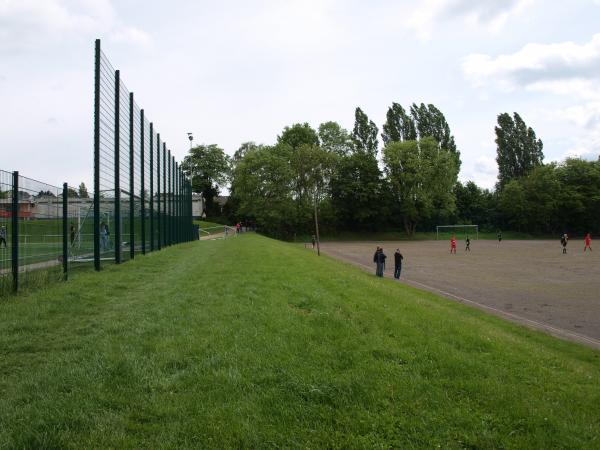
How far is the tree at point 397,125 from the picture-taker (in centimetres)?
8606

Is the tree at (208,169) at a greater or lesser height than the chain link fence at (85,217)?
greater

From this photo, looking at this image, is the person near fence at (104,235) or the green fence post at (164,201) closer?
the person near fence at (104,235)

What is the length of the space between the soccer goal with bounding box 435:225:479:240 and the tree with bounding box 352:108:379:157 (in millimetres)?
18070

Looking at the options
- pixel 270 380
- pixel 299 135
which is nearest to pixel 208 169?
pixel 299 135

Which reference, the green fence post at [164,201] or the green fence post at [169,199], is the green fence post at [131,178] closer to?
the green fence post at [164,201]

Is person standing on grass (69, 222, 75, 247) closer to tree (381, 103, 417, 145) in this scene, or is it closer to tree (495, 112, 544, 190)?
tree (381, 103, 417, 145)

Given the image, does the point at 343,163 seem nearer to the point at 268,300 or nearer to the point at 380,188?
the point at 380,188

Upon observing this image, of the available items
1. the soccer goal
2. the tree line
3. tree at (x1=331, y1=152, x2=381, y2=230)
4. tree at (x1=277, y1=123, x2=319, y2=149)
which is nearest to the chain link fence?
the tree line

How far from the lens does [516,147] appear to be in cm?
9256

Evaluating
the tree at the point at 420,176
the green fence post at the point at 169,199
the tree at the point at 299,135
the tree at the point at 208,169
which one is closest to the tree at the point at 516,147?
the tree at the point at 420,176

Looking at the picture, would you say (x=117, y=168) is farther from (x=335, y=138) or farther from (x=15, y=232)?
(x=335, y=138)

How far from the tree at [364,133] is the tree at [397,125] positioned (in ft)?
7.15

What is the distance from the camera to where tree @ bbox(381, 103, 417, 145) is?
8606cm

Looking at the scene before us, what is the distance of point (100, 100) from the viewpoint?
1216cm
